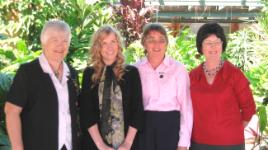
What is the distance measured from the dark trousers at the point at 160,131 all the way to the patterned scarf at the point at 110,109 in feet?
0.91

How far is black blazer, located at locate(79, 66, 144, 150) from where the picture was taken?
3.76m

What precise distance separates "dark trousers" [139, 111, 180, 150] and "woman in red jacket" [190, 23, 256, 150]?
0.69 feet

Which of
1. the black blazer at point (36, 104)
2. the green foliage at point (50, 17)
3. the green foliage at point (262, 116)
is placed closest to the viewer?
the black blazer at point (36, 104)

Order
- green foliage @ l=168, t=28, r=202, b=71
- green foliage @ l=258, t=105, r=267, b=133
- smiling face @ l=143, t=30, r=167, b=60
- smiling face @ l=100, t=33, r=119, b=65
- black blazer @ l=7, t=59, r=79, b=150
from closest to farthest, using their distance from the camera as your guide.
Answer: black blazer @ l=7, t=59, r=79, b=150, smiling face @ l=100, t=33, r=119, b=65, smiling face @ l=143, t=30, r=167, b=60, green foliage @ l=258, t=105, r=267, b=133, green foliage @ l=168, t=28, r=202, b=71

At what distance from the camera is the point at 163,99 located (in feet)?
12.9

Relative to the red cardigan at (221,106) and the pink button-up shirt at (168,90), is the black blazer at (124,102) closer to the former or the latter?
the pink button-up shirt at (168,90)

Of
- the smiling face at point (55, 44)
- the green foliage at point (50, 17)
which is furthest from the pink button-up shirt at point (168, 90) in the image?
the green foliage at point (50, 17)

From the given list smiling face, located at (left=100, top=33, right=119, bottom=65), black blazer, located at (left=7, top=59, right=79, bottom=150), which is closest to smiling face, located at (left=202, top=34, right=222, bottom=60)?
smiling face, located at (left=100, top=33, right=119, bottom=65)

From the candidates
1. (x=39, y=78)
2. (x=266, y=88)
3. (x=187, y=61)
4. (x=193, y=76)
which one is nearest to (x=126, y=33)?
(x=187, y=61)

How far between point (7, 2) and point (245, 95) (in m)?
7.05

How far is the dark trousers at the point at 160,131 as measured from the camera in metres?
3.94

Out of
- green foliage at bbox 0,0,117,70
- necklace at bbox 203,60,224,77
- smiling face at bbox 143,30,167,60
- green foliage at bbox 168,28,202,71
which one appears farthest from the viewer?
green foliage at bbox 0,0,117,70

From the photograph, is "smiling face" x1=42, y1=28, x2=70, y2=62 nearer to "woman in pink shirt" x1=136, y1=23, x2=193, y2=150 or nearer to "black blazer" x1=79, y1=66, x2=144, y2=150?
"black blazer" x1=79, y1=66, x2=144, y2=150

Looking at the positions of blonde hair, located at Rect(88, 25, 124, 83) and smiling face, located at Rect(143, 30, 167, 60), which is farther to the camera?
smiling face, located at Rect(143, 30, 167, 60)
